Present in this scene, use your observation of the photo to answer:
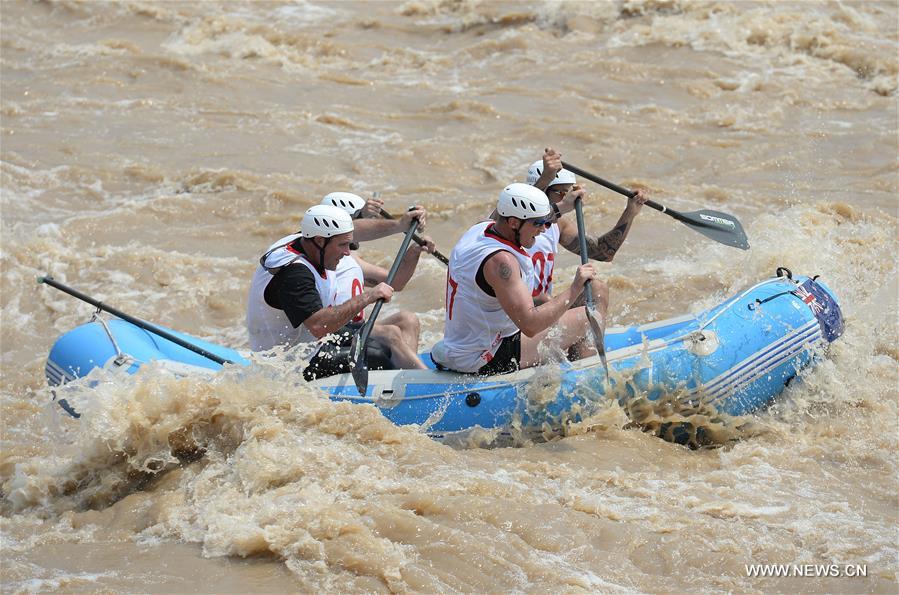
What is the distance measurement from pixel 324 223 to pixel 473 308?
92cm

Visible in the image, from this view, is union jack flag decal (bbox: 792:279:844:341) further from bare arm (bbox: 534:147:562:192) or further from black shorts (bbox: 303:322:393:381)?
black shorts (bbox: 303:322:393:381)

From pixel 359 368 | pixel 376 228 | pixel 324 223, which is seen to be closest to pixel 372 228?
pixel 376 228

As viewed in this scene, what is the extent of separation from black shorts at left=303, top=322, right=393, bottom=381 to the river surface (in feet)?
0.86

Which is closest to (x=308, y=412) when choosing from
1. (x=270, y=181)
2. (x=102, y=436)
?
(x=102, y=436)

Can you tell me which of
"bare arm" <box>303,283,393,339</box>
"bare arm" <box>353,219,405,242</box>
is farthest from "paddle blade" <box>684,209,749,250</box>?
"bare arm" <box>303,283,393,339</box>

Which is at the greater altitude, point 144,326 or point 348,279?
point 348,279

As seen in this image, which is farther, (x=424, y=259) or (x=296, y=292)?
(x=424, y=259)

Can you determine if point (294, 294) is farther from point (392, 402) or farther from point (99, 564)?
point (99, 564)

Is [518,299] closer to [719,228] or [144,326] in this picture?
[144,326]

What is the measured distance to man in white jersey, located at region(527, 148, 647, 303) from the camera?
6.39m

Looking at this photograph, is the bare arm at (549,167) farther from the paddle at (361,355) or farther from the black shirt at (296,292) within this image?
the black shirt at (296,292)

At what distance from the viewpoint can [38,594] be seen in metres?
4.28

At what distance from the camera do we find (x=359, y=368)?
578cm

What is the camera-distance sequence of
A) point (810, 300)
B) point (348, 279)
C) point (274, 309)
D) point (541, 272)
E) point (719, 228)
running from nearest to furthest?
1. point (274, 309)
2. point (348, 279)
3. point (810, 300)
4. point (541, 272)
5. point (719, 228)
